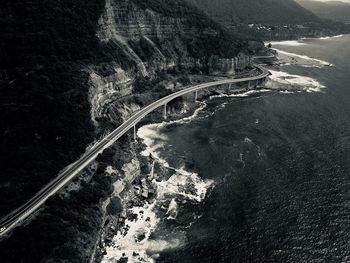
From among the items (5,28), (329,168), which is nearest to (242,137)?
(329,168)

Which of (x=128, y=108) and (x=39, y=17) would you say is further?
(x=128, y=108)

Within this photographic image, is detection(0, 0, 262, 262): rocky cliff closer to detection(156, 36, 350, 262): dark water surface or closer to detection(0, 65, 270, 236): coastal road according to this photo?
detection(0, 65, 270, 236): coastal road

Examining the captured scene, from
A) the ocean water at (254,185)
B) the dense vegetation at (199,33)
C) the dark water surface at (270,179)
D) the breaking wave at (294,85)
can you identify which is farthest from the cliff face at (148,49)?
the dark water surface at (270,179)

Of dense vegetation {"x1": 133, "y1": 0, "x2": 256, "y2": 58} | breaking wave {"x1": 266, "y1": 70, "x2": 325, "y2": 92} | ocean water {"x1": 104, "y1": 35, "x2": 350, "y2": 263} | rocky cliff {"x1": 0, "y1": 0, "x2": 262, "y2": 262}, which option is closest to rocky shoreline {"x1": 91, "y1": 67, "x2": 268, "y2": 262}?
ocean water {"x1": 104, "y1": 35, "x2": 350, "y2": 263}

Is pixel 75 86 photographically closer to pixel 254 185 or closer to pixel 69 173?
pixel 69 173

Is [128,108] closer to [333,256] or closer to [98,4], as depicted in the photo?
[98,4]

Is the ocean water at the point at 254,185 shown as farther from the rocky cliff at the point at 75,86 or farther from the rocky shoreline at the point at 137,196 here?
the rocky cliff at the point at 75,86
